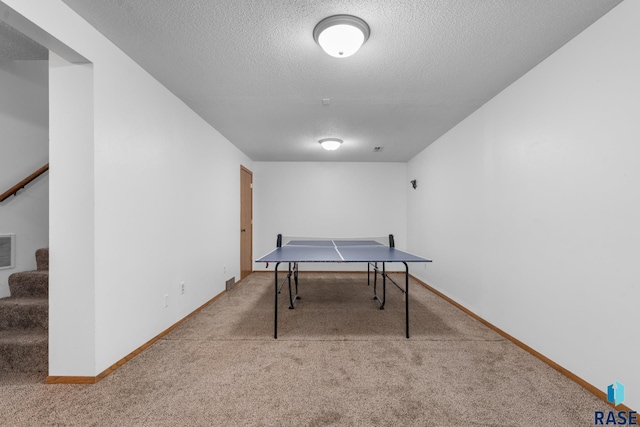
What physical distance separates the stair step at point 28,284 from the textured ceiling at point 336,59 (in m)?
2.09

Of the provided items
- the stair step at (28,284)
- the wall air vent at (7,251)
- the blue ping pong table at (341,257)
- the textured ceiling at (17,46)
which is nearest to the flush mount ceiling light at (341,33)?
the blue ping pong table at (341,257)

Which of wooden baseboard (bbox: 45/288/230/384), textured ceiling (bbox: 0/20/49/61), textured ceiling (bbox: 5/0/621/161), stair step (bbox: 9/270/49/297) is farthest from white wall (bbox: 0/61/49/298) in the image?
textured ceiling (bbox: 5/0/621/161)

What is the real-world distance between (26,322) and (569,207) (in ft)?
14.2

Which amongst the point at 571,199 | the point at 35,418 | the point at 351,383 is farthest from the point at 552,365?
the point at 35,418

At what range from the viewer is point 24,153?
2594 mm

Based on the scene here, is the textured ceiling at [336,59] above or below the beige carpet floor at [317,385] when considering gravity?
above

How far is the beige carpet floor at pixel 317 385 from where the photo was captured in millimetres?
1487

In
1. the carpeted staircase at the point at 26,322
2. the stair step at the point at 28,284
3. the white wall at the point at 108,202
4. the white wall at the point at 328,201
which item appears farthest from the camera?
the white wall at the point at 328,201

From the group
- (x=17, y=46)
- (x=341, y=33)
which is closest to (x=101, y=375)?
(x=17, y=46)

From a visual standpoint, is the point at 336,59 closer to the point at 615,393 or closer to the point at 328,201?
the point at 615,393

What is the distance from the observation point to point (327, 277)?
211 inches

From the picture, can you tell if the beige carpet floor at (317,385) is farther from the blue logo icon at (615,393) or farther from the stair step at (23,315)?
the stair step at (23,315)

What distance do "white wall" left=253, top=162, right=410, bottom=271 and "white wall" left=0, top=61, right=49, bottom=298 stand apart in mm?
3471

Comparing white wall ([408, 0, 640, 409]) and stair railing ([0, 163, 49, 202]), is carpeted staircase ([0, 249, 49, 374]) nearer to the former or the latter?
stair railing ([0, 163, 49, 202])
